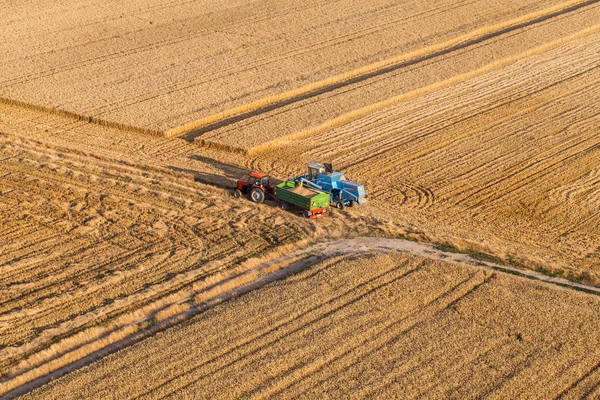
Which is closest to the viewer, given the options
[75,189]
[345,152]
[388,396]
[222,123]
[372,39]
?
[388,396]

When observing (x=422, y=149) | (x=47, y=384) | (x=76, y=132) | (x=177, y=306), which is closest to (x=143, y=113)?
(x=76, y=132)

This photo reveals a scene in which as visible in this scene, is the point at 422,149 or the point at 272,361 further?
the point at 422,149

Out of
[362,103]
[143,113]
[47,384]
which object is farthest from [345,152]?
[47,384]

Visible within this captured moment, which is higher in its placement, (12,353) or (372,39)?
(372,39)

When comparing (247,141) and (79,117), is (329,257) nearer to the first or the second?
(247,141)

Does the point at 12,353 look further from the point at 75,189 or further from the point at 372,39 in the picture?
the point at 372,39

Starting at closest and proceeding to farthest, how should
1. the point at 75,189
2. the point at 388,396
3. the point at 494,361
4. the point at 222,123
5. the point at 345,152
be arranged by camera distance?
the point at 388,396 < the point at 494,361 < the point at 75,189 < the point at 345,152 < the point at 222,123

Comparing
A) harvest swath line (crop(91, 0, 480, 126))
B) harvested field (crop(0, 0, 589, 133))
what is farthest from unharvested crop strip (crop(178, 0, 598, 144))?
harvest swath line (crop(91, 0, 480, 126))

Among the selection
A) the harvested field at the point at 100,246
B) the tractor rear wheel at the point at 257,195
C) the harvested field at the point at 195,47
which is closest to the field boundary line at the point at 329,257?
the harvested field at the point at 100,246
